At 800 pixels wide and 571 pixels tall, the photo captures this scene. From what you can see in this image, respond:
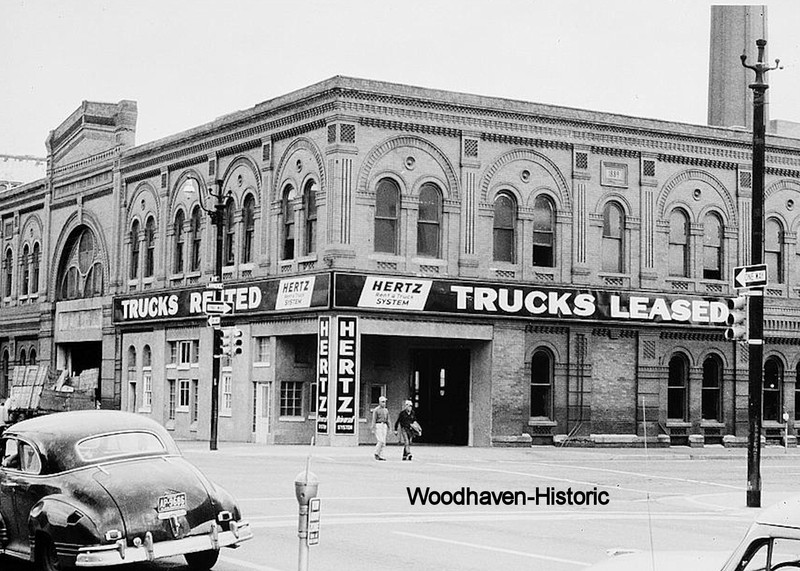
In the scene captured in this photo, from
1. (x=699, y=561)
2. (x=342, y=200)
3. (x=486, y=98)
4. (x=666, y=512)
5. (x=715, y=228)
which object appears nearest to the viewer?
(x=699, y=561)

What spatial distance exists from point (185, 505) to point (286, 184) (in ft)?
96.6

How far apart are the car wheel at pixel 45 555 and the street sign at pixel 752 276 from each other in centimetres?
1288

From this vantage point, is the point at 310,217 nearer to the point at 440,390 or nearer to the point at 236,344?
the point at 236,344

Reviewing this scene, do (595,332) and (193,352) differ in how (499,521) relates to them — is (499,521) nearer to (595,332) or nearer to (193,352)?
(595,332)

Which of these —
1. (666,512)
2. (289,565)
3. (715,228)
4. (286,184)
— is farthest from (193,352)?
(289,565)

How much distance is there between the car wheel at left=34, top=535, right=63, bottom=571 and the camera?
12.2 metres

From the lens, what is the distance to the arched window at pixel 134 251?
169ft

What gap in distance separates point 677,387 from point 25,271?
116 feet

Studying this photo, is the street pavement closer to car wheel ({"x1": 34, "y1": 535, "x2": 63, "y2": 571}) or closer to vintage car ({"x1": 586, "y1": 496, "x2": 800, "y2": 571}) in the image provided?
vintage car ({"x1": 586, "y1": 496, "x2": 800, "y2": 571})

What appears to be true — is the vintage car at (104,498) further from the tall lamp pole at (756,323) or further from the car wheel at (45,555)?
the tall lamp pole at (756,323)

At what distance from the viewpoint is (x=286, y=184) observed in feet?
135

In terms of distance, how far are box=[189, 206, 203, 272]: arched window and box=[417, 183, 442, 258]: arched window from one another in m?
10.8

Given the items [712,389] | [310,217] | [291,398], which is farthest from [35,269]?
[712,389]

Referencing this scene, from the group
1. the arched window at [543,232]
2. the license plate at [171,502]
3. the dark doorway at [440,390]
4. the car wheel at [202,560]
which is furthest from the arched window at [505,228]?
the license plate at [171,502]
